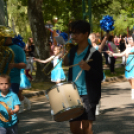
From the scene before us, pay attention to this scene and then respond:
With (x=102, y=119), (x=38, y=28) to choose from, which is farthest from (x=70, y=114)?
(x=38, y=28)

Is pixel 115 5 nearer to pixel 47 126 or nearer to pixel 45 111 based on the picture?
pixel 45 111

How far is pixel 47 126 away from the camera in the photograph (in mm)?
6867

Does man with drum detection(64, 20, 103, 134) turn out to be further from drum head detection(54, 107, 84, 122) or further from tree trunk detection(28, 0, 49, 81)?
tree trunk detection(28, 0, 49, 81)

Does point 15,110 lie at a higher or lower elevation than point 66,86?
lower

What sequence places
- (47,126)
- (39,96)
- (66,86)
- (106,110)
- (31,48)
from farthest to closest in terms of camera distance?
(31,48)
(39,96)
(106,110)
(47,126)
(66,86)

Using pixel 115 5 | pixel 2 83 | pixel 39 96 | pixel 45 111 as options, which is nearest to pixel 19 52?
pixel 2 83

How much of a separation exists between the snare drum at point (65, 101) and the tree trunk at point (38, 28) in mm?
9906

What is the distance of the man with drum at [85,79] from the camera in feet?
14.0

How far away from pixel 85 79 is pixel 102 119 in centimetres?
315

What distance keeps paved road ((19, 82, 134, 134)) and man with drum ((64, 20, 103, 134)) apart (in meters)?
1.98

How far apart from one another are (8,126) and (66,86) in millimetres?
914

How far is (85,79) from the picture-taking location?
4.29 m

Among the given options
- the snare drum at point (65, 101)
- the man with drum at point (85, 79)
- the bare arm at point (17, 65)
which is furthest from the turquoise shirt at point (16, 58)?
the snare drum at point (65, 101)

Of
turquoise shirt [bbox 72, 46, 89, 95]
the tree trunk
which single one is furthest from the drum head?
the tree trunk
